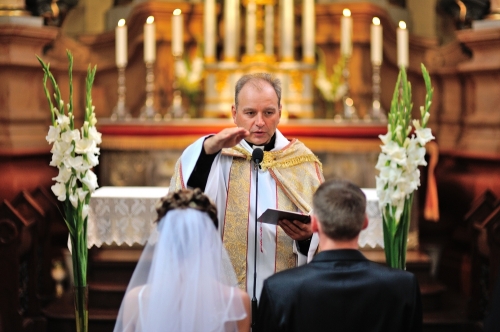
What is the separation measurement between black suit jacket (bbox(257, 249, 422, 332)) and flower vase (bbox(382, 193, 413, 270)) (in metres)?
2.21

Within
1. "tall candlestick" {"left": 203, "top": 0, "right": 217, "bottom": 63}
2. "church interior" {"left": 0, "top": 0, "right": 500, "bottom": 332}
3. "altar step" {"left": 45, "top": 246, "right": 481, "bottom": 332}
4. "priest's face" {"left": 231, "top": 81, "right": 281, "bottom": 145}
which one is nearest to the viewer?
"priest's face" {"left": 231, "top": 81, "right": 281, "bottom": 145}

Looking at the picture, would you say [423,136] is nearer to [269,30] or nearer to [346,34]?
[346,34]

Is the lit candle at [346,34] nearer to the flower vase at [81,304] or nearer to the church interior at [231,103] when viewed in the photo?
the church interior at [231,103]

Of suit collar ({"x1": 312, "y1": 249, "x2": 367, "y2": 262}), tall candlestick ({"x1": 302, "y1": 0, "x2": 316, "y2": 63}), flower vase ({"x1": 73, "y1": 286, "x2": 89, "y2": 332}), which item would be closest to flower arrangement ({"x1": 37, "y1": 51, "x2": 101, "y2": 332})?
flower vase ({"x1": 73, "y1": 286, "x2": 89, "y2": 332})

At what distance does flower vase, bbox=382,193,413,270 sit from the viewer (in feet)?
16.5

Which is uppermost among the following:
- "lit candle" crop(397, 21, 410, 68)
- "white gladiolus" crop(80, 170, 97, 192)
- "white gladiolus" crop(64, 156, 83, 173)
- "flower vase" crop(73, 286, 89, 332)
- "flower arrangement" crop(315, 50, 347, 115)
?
"lit candle" crop(397, 21, 410, 68)

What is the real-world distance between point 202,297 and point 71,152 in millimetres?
1902

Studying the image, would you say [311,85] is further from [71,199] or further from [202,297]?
[202,297]

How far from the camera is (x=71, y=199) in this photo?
4.81 meters

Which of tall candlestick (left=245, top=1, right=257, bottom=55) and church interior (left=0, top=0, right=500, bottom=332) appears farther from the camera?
tall candlestick (left=245, top=1, right=257, bottom=55)

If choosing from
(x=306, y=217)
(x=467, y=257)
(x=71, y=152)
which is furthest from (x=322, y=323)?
Result: (x=467, y=257)

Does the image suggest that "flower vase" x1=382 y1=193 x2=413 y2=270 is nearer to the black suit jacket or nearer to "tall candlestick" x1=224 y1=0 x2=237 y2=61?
the black suit jacket

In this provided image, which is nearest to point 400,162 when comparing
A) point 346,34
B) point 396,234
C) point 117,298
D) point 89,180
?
point 396,234

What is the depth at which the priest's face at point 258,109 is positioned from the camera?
3967 mm
